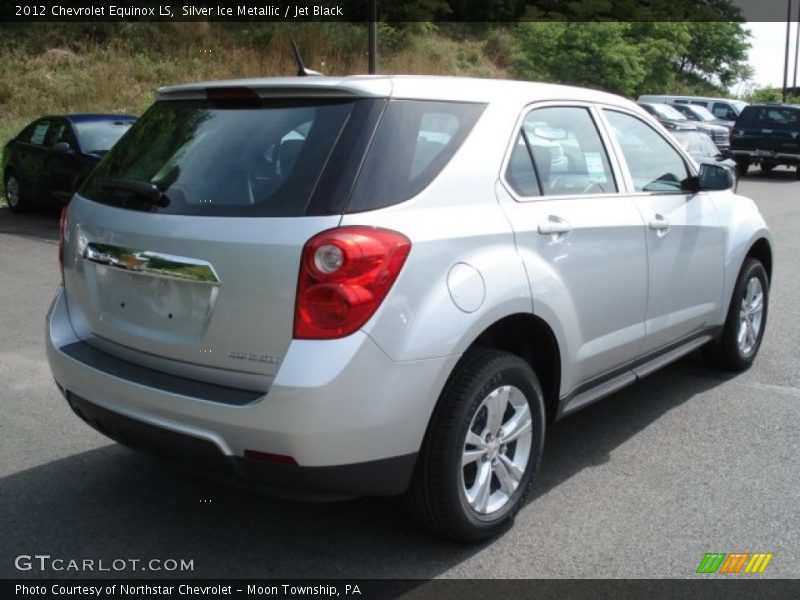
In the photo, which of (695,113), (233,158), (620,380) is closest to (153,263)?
(233,158)

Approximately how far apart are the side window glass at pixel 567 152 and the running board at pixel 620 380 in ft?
2.89

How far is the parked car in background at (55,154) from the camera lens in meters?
11.4

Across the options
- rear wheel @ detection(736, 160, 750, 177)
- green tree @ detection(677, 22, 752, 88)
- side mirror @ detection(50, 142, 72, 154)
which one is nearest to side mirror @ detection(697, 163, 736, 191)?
side mirror @ detection(50, 142, 72, 154)

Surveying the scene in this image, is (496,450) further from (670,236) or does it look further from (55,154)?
(55,154)

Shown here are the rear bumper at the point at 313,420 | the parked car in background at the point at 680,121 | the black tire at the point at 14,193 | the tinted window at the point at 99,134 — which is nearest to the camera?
the rear bumper at the point at 313,420

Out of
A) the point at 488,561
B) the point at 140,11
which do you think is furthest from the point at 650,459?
the point at 140,11

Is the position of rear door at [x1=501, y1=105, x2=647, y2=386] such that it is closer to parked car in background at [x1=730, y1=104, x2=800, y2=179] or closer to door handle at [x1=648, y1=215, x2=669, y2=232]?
door handle at [x1=648, y1=215, x2=669, y2=232]

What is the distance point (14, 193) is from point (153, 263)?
1120cm

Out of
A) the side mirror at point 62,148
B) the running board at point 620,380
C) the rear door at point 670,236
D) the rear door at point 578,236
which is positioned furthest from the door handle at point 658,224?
the side mirror at point 62,148

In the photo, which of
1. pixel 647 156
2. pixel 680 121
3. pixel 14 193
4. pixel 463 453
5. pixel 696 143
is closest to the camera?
pixel 463 453

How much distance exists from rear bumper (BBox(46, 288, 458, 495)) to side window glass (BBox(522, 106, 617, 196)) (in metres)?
1.15

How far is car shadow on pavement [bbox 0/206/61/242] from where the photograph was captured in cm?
1100

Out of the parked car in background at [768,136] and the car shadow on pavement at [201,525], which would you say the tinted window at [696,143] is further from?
the car shadow on pavement at [201,525]

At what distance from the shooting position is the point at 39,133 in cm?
1260
